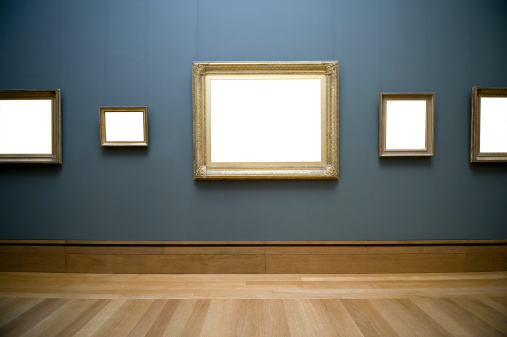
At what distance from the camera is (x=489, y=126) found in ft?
7.80

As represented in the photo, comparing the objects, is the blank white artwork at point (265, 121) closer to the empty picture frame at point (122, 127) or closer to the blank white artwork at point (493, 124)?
the empty picture frame at point (122, 127)

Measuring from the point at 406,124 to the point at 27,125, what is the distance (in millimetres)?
2920

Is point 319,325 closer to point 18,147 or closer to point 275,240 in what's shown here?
point 275,240

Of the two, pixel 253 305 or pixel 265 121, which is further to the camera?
pixel 265 121

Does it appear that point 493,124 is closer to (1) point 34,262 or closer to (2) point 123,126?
(2) point 123,126

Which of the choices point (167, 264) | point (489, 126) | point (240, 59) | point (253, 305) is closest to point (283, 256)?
point (253, 305)

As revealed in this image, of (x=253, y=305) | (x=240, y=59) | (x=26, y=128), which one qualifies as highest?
(x=240, y=59)

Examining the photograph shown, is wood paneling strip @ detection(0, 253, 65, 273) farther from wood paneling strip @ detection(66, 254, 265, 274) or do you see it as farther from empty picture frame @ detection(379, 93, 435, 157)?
empty picture frame @ detection(379, 93, 435, 157)

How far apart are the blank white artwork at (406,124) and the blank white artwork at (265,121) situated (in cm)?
54

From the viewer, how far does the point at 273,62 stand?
2.34m

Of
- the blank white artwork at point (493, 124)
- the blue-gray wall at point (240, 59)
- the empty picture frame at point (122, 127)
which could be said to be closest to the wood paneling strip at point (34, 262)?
the blue-gray wall at point (240, 59)

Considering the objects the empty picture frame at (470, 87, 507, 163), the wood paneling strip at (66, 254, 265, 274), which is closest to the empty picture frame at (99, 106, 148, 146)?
Answer: the wood paneling strip at (66, 254, 265, 274)

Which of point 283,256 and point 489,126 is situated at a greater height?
point 489,126

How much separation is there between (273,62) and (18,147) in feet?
6.82
